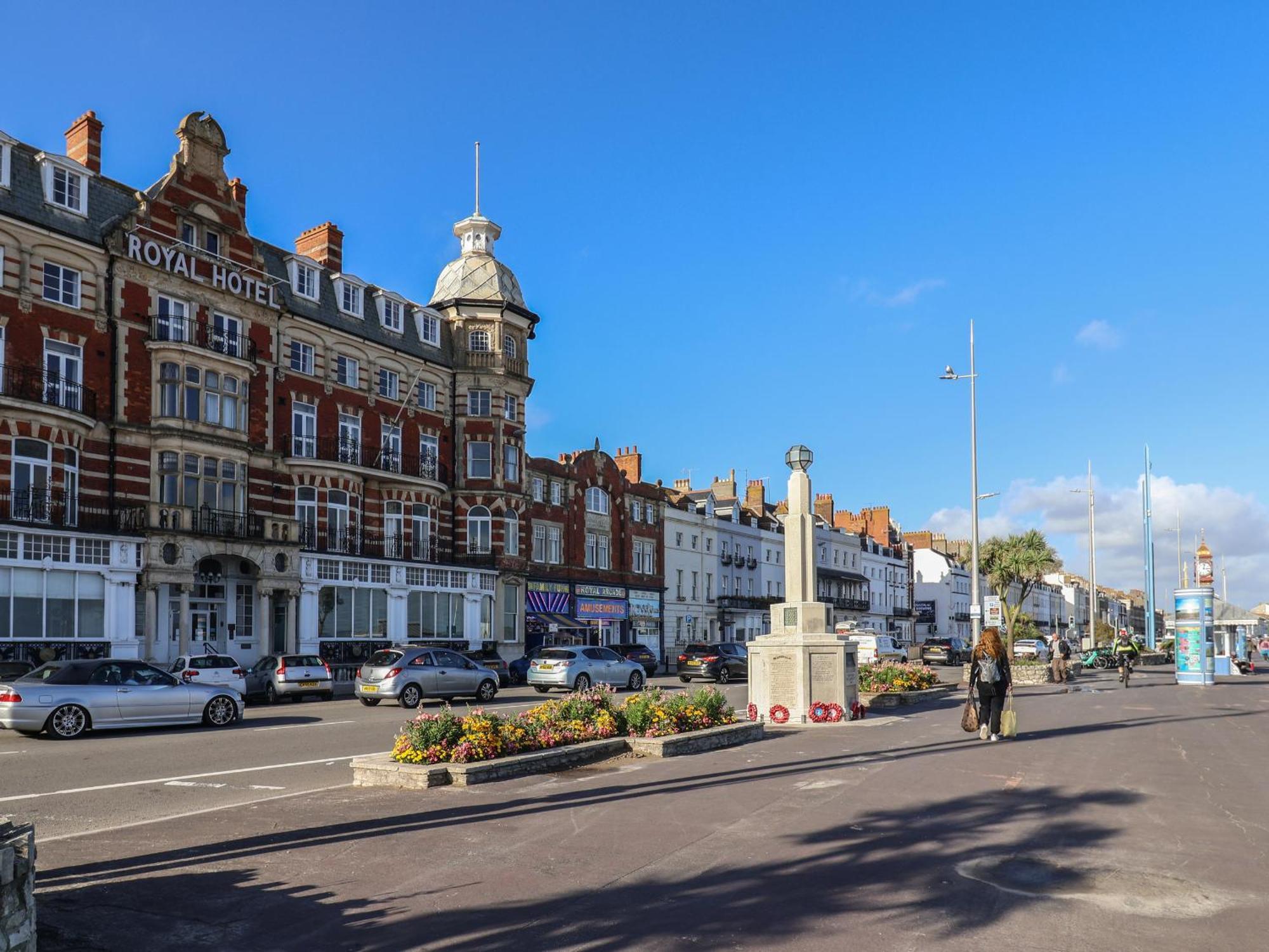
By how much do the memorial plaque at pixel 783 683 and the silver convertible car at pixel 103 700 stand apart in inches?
405

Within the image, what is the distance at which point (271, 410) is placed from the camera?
3884cm

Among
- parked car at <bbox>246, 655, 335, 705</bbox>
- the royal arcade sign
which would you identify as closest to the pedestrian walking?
parked car at <bbox>246, 655, 335, 705</bbox>

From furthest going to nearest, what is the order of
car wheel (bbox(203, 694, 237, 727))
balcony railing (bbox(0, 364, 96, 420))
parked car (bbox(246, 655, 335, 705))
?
balcony railing (bbox(0, 364, 96, 420))
parked car (bbox(246, 655, 335, 705))
car wheel (bbox(203, 694, 237, 727))

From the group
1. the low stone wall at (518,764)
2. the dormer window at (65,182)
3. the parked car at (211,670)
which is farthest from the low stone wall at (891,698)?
the dormer window at (65,182)

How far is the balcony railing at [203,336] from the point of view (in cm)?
3441

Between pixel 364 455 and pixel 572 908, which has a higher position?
pixel 364 455

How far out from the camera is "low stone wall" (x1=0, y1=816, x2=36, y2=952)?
4672 mm

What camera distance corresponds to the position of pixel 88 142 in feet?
115

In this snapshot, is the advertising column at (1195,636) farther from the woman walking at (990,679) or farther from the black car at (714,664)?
the woman walking at (990,679)

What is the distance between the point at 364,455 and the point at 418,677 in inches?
728

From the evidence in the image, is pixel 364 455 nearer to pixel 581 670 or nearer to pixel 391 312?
pixel 391 312

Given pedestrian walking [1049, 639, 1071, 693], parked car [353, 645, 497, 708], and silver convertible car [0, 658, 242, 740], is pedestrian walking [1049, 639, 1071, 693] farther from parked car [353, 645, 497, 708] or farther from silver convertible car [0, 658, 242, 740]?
silver convertible car [0, 658, 242, 740]

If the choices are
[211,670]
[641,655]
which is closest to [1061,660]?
[641,655]

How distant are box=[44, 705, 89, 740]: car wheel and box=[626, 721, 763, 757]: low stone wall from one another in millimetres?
10248
